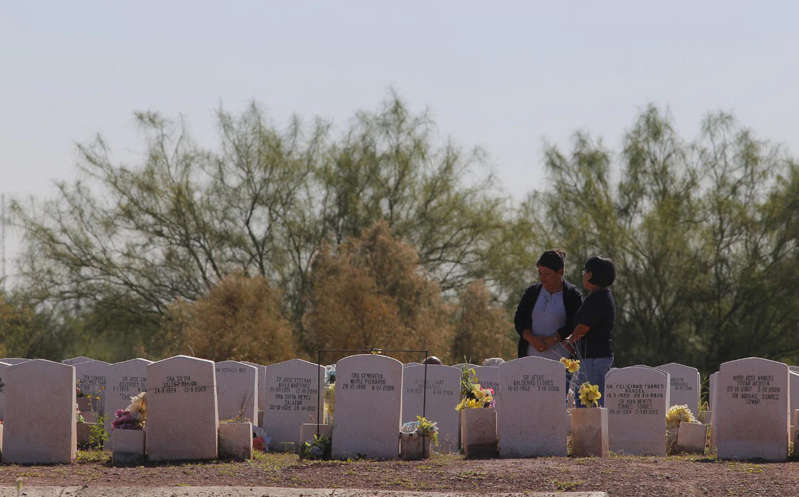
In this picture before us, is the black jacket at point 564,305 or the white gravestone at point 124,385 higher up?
the black jacket at point 564,305

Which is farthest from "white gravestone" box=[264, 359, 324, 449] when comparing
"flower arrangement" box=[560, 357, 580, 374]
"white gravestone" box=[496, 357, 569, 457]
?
"flower arrangement" box=[560, 357, 580, 374]

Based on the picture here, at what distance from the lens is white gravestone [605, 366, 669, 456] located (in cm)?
1134

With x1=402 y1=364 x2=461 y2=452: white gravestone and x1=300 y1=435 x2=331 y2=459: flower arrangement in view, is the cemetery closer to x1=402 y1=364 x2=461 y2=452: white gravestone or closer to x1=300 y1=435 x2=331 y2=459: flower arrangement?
x1=300 y1=435 x2=331 y2=459: flower arrangement

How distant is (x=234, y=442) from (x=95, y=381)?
13.9 ft

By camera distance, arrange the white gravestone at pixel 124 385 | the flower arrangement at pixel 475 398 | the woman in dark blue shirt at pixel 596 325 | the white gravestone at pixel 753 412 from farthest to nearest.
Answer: the white gravestone at pixel 124 385, the woman in dark blue shirt at pixel 596 325, the flower arrangement at pixel 475 398, the white gravestone at pixel 753 412

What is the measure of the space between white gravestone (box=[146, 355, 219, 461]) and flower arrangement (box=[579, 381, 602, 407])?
3.50 m

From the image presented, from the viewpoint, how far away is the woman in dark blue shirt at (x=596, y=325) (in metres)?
10.8

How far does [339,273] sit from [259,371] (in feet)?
44.3

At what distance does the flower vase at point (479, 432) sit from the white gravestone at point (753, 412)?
6.92 ft

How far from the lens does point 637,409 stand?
11.5m

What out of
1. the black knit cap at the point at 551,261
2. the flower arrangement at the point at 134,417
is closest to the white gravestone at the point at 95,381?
the flower arrangement at the point at 134,417

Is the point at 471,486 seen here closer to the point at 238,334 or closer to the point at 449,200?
the point at 238,334

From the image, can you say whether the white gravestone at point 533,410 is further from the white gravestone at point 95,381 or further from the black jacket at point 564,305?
the white gravestone at point 95,381

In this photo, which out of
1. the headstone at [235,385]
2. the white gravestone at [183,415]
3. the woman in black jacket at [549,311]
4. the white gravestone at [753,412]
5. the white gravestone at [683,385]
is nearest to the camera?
the white gravestone at [753,412]
